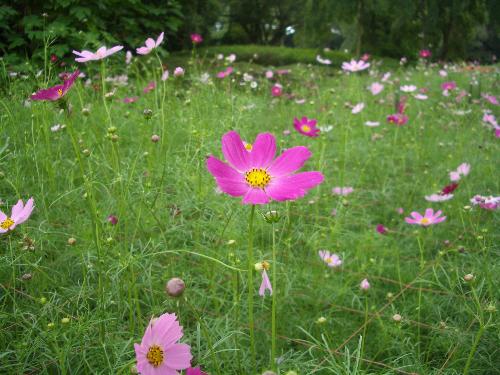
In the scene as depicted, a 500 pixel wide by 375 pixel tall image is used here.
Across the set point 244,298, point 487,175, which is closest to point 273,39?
point 487,175

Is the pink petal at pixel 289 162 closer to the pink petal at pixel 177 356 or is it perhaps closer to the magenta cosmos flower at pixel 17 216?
the pink petal at pixel 177 356

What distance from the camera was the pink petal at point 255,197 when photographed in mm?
635

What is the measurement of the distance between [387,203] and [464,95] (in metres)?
1.80

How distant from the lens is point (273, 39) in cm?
1672

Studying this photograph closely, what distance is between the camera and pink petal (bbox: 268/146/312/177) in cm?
77

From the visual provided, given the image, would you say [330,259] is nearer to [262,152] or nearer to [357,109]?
[262,152]

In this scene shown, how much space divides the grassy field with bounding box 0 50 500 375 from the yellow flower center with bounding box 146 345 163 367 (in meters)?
0.08

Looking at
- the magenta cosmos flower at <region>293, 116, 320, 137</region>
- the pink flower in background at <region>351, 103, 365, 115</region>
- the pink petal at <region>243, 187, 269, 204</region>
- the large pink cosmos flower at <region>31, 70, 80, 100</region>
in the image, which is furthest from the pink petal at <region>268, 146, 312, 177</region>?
the pink flower in background at <region>351, 103, 365, 115</region>

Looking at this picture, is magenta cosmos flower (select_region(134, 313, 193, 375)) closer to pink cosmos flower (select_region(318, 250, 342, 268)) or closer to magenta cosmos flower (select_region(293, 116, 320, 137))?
pink cosmos flower (select_region(318, 250, 342, 268))

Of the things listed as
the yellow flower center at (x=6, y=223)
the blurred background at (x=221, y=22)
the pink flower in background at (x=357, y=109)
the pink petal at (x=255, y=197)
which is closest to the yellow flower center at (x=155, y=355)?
the pink petal at (x=255, y=197)

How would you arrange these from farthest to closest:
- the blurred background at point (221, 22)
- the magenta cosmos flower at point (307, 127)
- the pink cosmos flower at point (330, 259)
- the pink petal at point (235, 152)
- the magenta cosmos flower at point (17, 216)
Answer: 1. the blurred background at point (221, 22)
2. the magenta cosmos flower at point (307, 127)
3. the pink cosmos flower at point (330, 259)
4. the magenta cosmos flower at point (17, 216)
5. the pink petal at point (235, 152)

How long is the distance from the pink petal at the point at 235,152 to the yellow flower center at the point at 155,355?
1.08 feet

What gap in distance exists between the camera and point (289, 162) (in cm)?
79

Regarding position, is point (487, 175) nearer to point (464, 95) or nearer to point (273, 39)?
point (464, 95)
